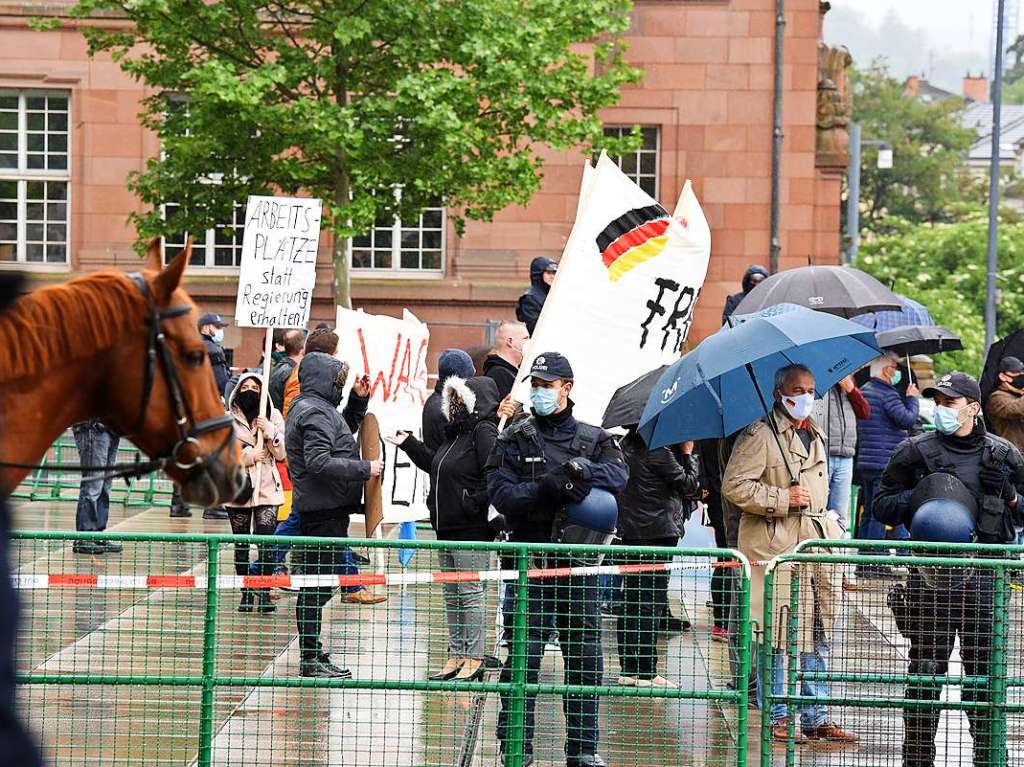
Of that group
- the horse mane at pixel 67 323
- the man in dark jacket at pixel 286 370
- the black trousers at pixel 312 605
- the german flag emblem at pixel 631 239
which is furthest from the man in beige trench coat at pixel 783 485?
the man in dark jacket at pixel 286 370

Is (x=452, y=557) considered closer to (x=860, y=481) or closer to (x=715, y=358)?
(x=715, y=358)

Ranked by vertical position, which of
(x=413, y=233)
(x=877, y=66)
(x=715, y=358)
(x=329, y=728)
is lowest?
(x=329, y=728)

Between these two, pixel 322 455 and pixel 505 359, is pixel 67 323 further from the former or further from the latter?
pixel 505 359

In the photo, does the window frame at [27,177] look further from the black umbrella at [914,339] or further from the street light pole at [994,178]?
the black umbrella at [914,339]

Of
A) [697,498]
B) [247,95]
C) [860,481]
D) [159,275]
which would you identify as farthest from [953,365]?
[159,275]

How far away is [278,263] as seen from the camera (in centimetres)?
1166

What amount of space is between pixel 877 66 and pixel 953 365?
4038cm

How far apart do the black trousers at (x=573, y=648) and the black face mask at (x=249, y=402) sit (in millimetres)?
4802

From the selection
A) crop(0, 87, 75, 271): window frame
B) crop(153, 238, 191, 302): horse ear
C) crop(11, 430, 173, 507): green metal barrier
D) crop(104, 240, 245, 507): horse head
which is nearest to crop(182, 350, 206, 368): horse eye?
crop(104, 240, 245, 507): horse head

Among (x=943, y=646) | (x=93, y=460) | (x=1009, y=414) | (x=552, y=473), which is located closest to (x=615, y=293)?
(x=552, y=473)

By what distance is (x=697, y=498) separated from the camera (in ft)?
34.9

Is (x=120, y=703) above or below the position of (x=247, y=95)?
below

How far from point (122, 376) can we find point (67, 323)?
0.25 metres

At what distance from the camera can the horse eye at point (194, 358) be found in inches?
201
